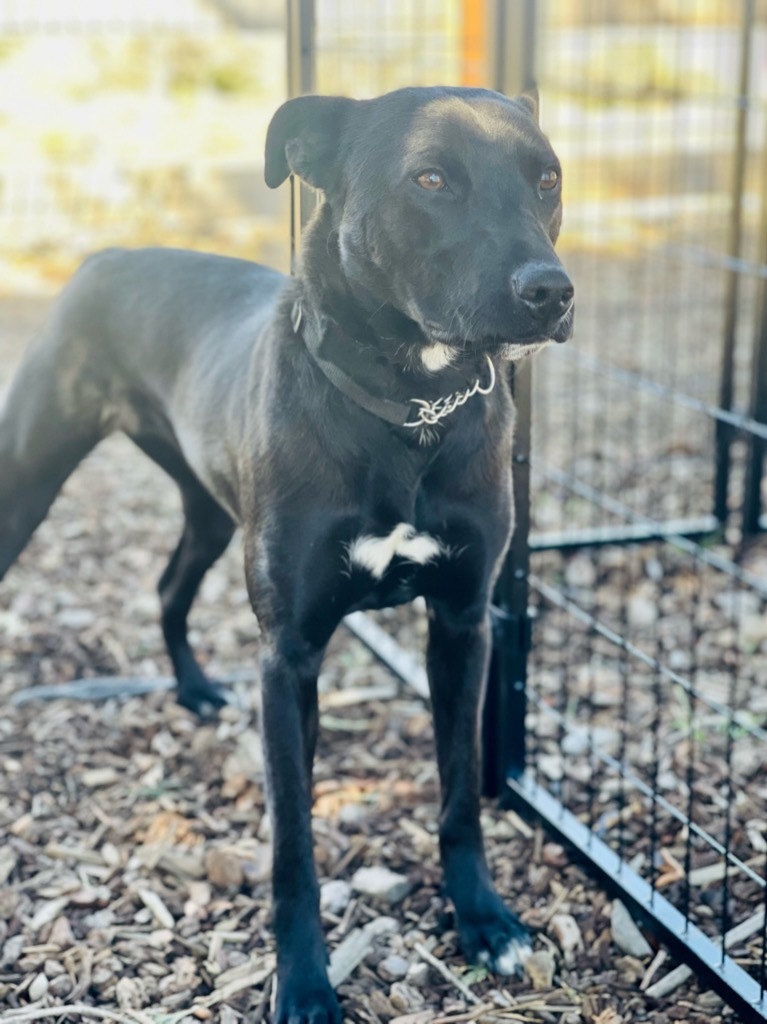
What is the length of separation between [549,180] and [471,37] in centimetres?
676

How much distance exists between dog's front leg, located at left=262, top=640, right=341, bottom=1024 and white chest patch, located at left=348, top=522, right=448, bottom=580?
0.24 m

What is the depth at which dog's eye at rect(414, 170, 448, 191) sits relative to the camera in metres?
2.65

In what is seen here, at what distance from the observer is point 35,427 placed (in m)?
3.71

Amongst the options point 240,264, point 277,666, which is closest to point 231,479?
point 277,666

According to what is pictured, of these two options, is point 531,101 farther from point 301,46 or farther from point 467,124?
point 301,46

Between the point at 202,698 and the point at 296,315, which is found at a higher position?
the point at 296,315

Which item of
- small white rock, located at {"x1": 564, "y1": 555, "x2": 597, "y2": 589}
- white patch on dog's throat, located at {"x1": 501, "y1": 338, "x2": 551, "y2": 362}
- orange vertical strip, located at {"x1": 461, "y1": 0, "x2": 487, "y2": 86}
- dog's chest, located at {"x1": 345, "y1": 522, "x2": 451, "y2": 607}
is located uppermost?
orange vertical strip, located at {"x1": 461, "y1": 0, "x2": 487, "y2": 86}

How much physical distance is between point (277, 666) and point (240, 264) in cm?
134

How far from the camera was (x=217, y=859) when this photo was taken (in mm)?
3391

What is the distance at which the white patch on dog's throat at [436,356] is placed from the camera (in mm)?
2840

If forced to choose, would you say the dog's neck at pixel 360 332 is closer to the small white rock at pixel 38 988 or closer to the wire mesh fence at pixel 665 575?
the wire mesh fence at pixel 665 575

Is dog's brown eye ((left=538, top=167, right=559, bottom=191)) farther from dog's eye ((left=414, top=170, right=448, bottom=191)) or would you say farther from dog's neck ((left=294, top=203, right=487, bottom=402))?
dog's neck ((left=294, top=203, right=487, bottom=402))

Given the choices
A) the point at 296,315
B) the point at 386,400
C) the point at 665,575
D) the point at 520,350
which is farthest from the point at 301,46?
the point at 665,575

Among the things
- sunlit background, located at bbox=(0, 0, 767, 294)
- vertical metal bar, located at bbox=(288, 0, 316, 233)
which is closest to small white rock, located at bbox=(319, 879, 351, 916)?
vertical metal bar, located at bbox=(288, 0, 316, 233)
